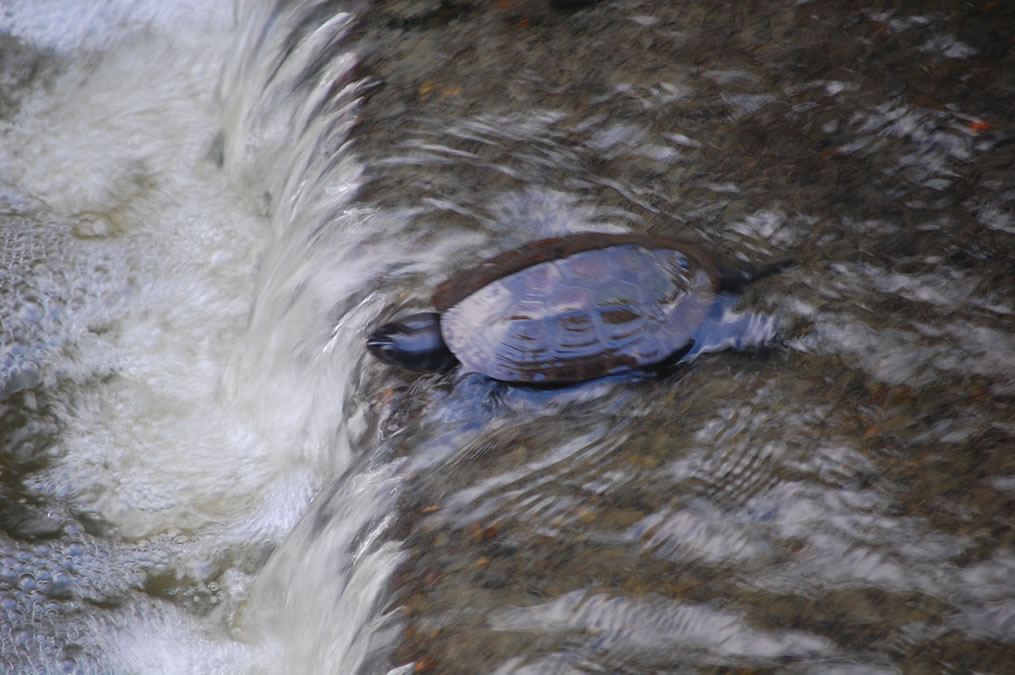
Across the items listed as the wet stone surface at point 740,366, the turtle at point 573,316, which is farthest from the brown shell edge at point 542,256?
the wet stone surface at point 740,366

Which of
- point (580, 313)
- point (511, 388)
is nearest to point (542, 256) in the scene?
point (580, 313)

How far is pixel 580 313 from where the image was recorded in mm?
1999

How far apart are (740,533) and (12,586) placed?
1913 mm

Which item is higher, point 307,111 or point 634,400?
point 307,111

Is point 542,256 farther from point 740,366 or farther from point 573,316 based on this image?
point 740,366

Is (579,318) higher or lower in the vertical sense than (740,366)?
higher

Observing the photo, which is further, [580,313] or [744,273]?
[744,273]

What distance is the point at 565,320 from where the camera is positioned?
200 centimetres

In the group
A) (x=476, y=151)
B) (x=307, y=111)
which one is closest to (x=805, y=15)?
(x=476, y=151)

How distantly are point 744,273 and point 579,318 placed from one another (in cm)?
45

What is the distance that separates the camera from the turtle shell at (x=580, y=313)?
200 centimetres

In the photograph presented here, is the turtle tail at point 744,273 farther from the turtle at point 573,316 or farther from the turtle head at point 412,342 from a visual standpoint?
the turtle head at point 412,342

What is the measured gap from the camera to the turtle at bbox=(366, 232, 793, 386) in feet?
6.57

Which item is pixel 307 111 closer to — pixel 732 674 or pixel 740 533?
pixel 740 533
